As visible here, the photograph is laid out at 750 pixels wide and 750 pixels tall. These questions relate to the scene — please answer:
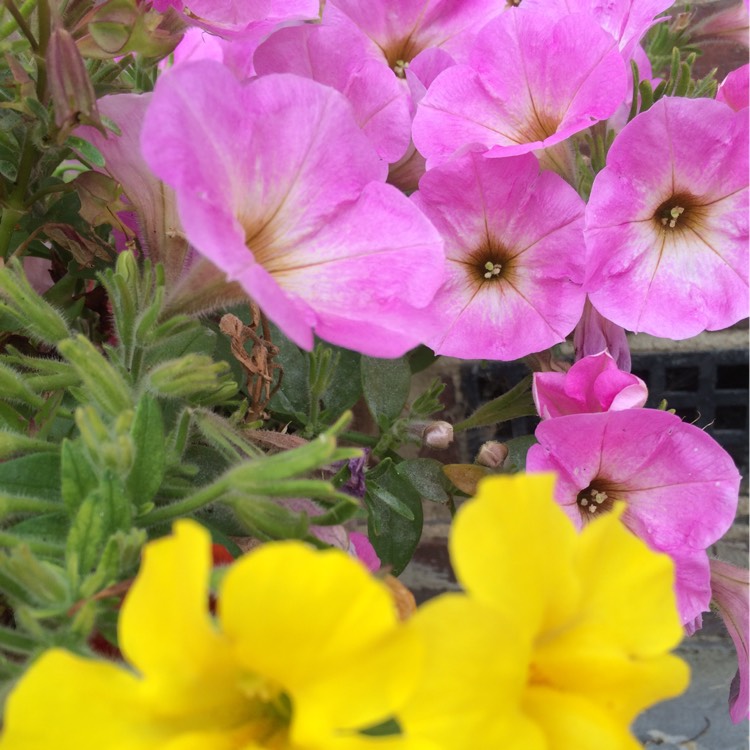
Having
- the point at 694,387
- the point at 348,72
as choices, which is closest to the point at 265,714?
the point at 348,72

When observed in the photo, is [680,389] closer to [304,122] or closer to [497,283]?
[497,283]

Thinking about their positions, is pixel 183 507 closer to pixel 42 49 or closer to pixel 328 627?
pixel 328 627

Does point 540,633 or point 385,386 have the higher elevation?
point 540,633

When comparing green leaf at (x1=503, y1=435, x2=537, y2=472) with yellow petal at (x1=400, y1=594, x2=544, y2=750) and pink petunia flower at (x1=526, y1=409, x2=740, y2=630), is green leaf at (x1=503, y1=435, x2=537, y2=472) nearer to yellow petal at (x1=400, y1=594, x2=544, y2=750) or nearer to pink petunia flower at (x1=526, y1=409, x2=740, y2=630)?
pink petunia flower at (x1=526, y1=409, x2=740, y2=630)

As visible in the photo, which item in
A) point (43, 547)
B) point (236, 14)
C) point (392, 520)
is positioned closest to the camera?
point (43, 547)

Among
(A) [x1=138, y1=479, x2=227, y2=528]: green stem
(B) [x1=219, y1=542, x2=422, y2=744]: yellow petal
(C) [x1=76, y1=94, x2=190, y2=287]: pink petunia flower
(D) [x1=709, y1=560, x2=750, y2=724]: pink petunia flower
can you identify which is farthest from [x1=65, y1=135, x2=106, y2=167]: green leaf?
(D) [x1=709, y1=560, x2=750, y2=724]: pink petunia flower

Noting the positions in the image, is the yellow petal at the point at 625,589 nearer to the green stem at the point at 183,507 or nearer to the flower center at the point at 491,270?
the green stem at the point at 183,507
